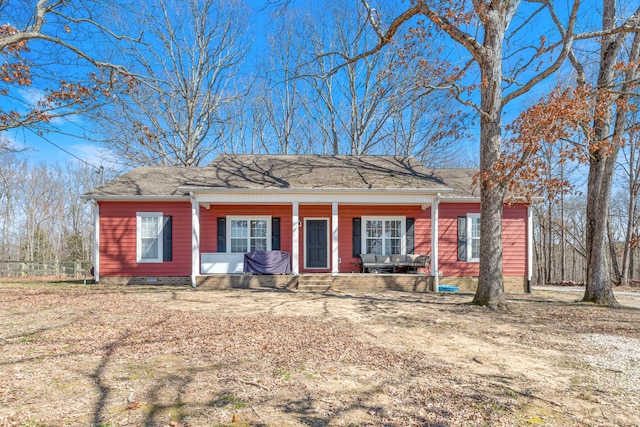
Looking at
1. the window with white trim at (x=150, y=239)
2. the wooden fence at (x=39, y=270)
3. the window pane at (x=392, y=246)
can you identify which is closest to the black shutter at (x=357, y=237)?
the window pane at (x=392, y=246)

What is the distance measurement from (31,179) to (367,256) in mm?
30045

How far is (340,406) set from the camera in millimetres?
3035

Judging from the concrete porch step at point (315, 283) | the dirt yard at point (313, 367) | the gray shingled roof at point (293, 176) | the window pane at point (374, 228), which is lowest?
the concrete porch step at point (315, 283)

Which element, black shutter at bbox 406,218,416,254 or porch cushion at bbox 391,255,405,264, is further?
black shutter at bbox 406,218,416,254

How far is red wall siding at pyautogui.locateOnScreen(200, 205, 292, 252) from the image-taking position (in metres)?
12.3

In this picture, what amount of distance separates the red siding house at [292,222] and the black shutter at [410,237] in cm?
4

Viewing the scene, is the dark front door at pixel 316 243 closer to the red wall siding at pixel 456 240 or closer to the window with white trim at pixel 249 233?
the window with white trim at pixel 249 233

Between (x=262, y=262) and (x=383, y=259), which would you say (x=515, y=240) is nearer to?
(x=383, y=259)

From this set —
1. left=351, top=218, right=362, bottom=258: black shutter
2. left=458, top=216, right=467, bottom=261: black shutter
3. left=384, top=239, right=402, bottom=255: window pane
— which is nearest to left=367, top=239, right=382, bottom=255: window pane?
left=384, top=239, right=402, bottom=255: window pane

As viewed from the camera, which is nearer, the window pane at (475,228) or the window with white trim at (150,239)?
the window with white trim at (150,239)

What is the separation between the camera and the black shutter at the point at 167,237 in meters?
12.0

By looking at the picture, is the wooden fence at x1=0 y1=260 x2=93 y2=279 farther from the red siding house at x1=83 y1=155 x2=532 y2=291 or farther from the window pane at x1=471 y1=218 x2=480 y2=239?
the window pane at x1=471 y1=218 x2=480 y2=239

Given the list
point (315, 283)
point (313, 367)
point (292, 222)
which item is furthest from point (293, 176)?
point (313, 367)

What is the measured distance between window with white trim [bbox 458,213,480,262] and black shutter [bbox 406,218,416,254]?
5.26ft
